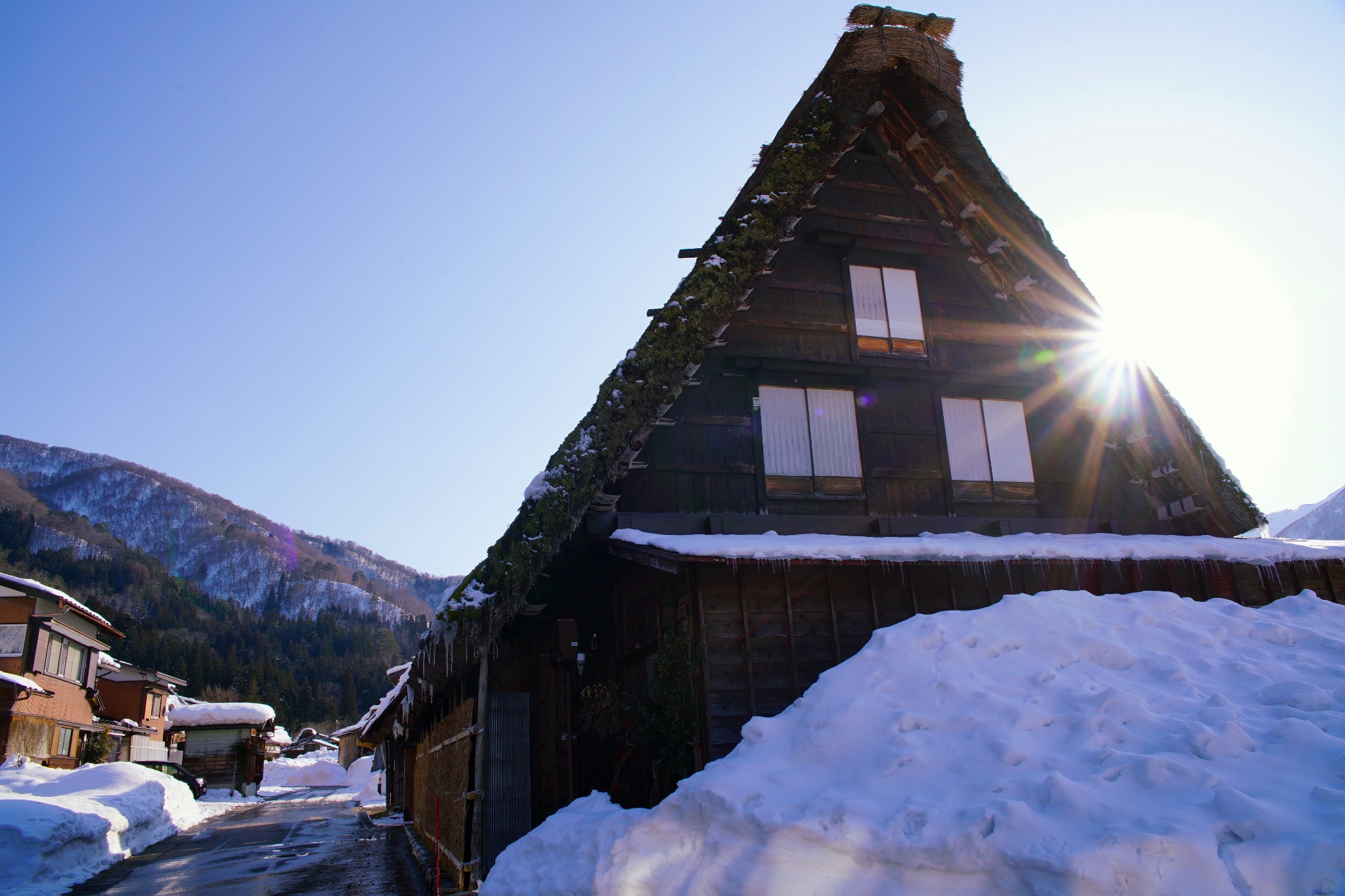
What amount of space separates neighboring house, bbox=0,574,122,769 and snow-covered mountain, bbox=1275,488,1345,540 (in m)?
97.9

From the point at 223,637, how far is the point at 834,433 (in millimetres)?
110289

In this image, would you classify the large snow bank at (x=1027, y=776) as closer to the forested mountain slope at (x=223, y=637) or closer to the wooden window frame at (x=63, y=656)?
the wooden window frame at (x=63, y=656)

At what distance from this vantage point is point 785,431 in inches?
417

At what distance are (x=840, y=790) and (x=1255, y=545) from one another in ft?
24.3

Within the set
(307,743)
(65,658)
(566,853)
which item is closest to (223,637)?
(307,743)

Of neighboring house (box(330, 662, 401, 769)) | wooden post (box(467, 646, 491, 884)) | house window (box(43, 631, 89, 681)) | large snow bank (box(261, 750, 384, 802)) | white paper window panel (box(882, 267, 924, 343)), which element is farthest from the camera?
large snow bank (box(261, 750, 384, 802))

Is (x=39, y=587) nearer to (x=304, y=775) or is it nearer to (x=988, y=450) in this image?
(x=988, y=450)

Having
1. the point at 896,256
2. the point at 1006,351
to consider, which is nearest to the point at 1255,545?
the point at 1006,351

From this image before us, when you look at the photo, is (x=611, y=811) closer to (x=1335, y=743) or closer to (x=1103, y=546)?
(x=1335, y=743)

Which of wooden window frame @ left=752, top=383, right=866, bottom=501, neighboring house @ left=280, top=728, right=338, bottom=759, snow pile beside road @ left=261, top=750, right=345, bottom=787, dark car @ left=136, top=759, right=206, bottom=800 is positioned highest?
wooden window frame @ left=752, top=383, right=866, bottom=501

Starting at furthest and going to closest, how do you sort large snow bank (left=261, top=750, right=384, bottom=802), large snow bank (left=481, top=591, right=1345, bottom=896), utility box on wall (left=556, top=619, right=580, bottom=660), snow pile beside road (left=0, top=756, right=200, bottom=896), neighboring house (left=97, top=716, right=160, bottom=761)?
1. large snow bank (left=261, top=750, right=384, bottom=802)
2. neighboring house (left=97, top=716, right=160, bottom=761)
3. snow pile beside road (left=0, top=756, right=200, bottom=896)
4. utility box on wall (left=556, top=619, right=580, bottom=660)
5. large snow bank (left=481, top=591, right=1345, bottom=896)

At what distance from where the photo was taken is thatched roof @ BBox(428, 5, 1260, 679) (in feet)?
29.0

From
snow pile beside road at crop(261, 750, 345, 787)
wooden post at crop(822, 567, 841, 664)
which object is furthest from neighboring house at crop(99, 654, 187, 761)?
wooden post at crop(822, 567, 841, 664)

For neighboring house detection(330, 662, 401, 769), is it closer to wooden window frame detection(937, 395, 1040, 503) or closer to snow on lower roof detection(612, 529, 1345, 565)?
snow on lower roof detection(612, 529, 1345, 565)
